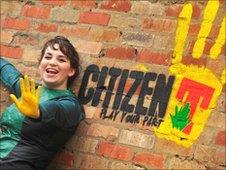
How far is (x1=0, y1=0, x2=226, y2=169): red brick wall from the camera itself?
2.74 meters


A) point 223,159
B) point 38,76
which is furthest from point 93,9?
point 223,159

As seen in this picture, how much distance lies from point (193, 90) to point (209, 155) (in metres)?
0.36

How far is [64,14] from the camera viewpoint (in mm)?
3188

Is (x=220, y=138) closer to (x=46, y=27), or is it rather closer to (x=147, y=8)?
(x=147, y=8)

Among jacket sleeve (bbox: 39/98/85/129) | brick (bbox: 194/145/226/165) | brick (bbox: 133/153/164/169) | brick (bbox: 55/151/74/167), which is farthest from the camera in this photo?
brick (bbox: 55/151/74/167)

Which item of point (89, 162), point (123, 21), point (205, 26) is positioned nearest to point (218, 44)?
point (205, 26)

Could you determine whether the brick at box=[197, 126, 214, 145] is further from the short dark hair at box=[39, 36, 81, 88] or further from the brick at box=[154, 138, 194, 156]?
the short dark hair at box=[39, 36, 81, 88]

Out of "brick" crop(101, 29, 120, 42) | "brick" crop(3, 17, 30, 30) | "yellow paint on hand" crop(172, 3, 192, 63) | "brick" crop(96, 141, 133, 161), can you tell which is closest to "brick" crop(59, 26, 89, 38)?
"brick" crop(101, 29, 120, 42)

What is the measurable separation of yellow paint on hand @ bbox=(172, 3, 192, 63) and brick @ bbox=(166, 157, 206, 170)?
0.55 m

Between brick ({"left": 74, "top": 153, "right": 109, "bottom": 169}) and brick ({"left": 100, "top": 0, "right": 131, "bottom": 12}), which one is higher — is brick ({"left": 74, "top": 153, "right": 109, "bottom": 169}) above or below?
below

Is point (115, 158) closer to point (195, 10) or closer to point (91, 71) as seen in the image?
point (91, 71)

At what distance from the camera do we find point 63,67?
115 inches

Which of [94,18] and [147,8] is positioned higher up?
[147,8]

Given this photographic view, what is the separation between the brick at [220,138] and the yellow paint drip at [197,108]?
3.8 inches
